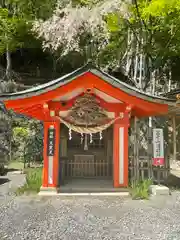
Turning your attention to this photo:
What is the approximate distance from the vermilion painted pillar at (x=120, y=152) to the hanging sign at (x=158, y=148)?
98 centimetres

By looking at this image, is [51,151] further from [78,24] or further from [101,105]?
[78,24]

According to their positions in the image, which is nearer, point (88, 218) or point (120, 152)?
point (88, 218)

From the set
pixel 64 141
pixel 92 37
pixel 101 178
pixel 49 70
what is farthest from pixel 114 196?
pixel 49 70

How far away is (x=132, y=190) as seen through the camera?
9.43 metres

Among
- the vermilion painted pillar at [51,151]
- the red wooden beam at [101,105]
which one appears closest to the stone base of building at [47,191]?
the vermilion painted pillar at [51,151]

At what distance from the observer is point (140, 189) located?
362 inches

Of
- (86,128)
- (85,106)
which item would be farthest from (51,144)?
(85,106)

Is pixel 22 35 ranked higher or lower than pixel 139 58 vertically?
higher

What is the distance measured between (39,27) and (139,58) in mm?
6826

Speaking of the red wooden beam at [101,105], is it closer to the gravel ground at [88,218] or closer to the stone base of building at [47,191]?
the stone base of building at [47,191]

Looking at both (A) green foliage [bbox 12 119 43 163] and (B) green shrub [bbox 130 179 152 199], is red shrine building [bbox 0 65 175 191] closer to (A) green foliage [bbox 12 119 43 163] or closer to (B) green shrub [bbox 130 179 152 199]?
(B) green shrub [bbox 130 179 152 199]

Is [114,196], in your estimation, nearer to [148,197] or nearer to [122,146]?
[148,197]

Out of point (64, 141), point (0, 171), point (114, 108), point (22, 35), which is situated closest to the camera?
point (114, 108)

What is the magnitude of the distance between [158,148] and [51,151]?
12.0ft
